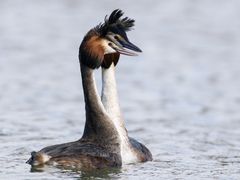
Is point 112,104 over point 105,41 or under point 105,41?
under

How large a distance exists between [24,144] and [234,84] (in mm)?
7640

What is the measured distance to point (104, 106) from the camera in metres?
13.9

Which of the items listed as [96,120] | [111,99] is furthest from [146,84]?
[96,120]

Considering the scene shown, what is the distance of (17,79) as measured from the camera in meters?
21.8

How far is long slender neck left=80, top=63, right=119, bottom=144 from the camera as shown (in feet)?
44.7

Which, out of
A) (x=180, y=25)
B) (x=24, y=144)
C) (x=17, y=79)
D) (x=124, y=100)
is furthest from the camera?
(x=180, y=25)

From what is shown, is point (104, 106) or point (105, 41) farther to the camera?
point (104, 106)

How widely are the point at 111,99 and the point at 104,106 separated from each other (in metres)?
0.13

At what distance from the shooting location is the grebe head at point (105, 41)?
13.5m

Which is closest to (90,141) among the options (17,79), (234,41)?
(17,79)

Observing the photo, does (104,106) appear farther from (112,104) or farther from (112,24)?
(112,24)

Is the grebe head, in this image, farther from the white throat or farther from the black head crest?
the white throat

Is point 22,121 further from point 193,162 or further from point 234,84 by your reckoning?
point 234,84

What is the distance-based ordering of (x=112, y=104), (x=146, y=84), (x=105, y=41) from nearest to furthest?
1. (x=105, y=41)
2. (x=112, y=104)
3. (x=146, y=84)
